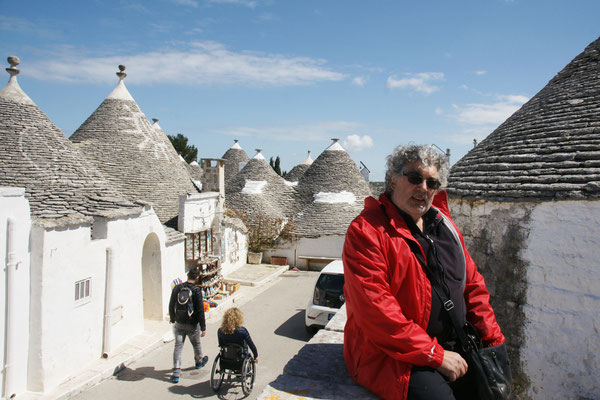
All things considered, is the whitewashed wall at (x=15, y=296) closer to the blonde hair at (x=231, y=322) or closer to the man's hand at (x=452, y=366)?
the blonde hair at (x=231, y=322)

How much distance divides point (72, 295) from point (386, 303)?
21.3 feet

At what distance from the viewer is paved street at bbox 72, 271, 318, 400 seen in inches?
266

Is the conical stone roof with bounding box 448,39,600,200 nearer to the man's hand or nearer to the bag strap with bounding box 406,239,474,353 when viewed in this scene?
the bag strap with bounding box 406,239,474,353

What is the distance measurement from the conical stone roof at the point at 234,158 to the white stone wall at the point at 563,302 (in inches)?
1043

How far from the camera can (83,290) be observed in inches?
282

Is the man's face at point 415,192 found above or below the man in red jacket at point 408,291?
above

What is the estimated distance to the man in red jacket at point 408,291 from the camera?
1959 mm

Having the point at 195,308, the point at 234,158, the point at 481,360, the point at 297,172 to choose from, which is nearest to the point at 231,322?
the point at 195,308

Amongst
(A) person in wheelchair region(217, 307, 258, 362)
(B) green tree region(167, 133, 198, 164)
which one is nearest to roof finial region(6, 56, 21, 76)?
(A) person in wheelchair region(217, 307, 258, 362)

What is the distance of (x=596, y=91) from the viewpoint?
5.06 meters

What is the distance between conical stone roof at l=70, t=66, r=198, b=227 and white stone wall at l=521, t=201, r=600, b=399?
9810mm

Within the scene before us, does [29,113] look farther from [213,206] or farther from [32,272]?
[213,206]

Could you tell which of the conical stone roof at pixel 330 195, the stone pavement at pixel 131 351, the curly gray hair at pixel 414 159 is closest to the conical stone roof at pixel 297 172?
the conical stone roof at pixel 330 195

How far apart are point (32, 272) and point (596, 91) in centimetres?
807
